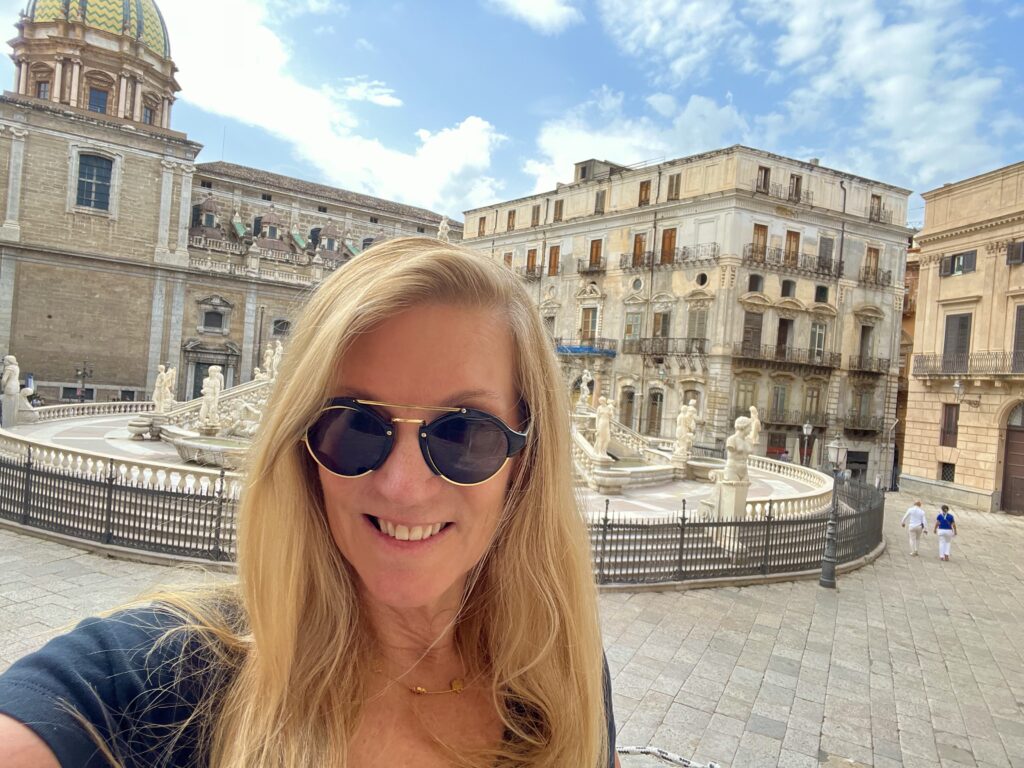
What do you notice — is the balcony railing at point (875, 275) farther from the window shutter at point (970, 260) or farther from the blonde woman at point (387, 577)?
the blonde woman at point (387, 577)

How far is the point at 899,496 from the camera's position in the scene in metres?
23.9

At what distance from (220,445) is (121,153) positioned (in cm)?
2579

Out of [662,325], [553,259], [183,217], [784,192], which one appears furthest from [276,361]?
[784,192]

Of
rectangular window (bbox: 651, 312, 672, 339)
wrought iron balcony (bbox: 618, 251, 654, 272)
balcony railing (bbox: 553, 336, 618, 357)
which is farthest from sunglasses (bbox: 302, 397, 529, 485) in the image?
wrought iron balcony (bbox: 618, 251, 654, 272)

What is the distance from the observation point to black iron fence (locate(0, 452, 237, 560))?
29.8ft

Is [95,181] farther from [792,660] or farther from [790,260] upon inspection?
[792,660]

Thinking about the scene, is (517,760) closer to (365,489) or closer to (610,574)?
(365,489)

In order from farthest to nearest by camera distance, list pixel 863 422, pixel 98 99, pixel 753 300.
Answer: pixel 98 99 → pixel 863 422 → pixel 753 300

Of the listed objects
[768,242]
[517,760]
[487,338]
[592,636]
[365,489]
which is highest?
[768,242]

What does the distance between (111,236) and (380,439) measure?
38.9m

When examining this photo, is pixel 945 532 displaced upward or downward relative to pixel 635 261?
downward

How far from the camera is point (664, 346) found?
31.5 metres

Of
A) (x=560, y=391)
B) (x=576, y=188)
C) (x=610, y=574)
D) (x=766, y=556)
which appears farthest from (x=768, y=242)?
(x=560, y=391)

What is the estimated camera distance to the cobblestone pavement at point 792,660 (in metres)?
5.51
